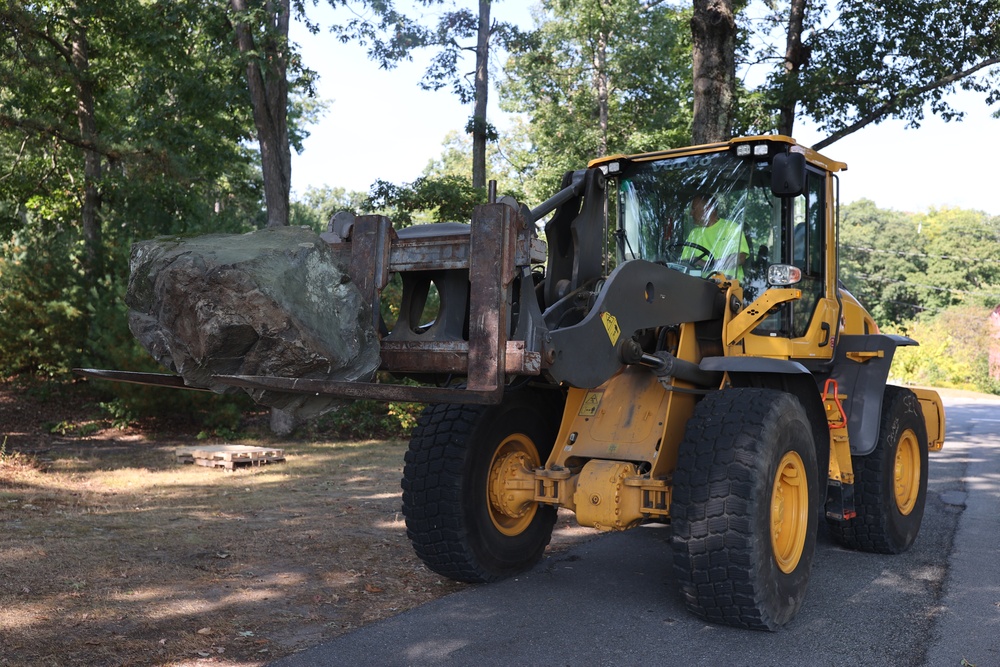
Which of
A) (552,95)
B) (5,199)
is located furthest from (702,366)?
(552,95)

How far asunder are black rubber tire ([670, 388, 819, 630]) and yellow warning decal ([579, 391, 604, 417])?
2.36 ft

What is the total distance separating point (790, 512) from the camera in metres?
5.09

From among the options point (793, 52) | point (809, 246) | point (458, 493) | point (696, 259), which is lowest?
point (458, 493)

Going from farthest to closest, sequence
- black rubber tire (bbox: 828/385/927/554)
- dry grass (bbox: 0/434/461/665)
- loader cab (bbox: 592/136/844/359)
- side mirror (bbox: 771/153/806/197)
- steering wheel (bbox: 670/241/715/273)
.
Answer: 1. black rubber tire (bbox: 828/385/927/554)
2. steering wheel (bbox: 670/241/715/273)
3. loader cab (bbox: 592/136/844/359)
4. side mirror (bbox: 771/153/806/197)
5. dry grass (bbox: 0/434/461/665)

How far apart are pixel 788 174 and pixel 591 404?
178 centimetres

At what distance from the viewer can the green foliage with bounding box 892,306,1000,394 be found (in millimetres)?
36594

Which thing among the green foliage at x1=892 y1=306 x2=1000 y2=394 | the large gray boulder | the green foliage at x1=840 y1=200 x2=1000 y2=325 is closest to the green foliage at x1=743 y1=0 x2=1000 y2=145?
the large gray boulder

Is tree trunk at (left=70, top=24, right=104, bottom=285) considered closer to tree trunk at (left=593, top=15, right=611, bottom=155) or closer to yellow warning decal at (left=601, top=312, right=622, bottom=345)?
yellow warning decal at (left=601, top=312, right=622, bottom=345)

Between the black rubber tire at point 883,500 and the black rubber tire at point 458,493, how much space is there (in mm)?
2551

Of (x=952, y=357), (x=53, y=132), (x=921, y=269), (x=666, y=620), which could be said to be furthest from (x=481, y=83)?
(x=921, y=269)

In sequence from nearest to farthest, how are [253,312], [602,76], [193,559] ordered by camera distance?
[253,312] < [193,559] < [602,76]

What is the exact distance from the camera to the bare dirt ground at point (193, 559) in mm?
4340

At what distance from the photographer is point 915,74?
51.5 ft

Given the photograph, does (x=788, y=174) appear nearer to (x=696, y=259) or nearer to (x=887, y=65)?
(x=696, y=259)
